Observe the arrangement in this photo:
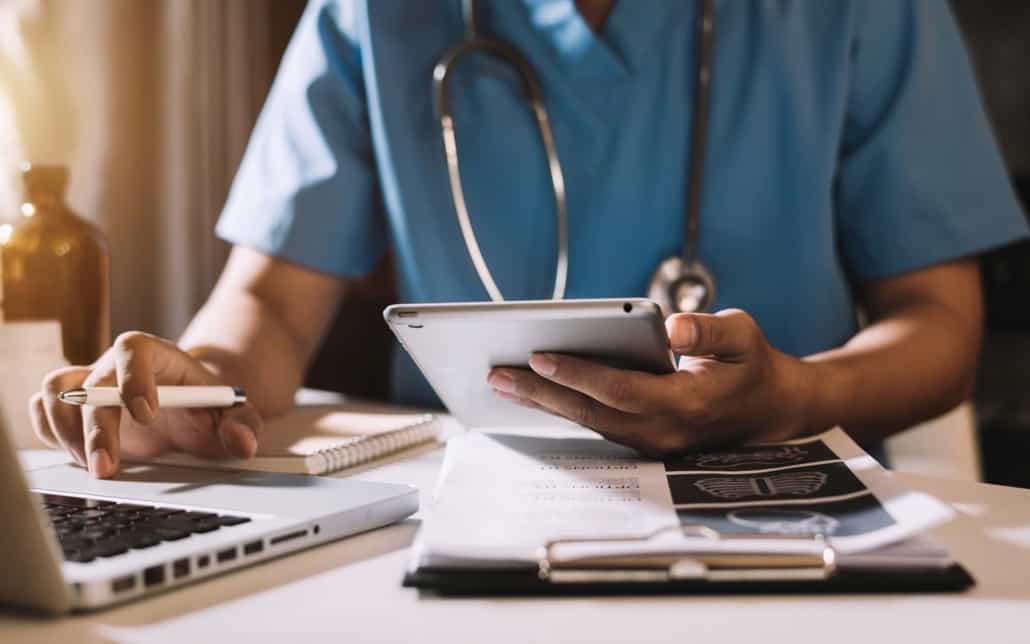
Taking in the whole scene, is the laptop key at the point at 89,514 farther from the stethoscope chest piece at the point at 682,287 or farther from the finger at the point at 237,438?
the stethoscope chest piece at the point at 682,287

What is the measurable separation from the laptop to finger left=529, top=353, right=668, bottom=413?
100 mm

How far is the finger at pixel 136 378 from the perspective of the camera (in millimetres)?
617

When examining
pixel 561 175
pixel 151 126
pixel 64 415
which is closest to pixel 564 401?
pixel 64 415

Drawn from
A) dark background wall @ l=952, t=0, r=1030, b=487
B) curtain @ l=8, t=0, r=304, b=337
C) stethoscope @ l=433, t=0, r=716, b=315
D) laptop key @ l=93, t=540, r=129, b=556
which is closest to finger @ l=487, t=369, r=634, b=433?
laptop key @ l=93, t=540, r=129, b=556

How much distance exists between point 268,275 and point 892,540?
75 cm

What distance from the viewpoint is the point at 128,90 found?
154 cm

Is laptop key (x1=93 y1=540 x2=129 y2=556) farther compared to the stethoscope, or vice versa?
the stethoscope

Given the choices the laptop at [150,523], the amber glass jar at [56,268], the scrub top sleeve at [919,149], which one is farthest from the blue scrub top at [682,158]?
the laptop at [150,523]

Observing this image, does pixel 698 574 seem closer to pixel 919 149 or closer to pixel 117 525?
pixel 117 525

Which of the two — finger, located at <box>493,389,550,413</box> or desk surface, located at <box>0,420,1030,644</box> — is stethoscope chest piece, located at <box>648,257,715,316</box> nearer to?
finger, located at <box>493,389,550,413</box>

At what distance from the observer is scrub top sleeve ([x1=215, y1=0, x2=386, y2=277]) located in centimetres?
104

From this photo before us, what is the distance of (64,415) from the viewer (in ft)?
2.20

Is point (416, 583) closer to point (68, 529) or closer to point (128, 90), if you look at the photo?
point (68, 529)

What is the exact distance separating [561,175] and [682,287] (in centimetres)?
16
